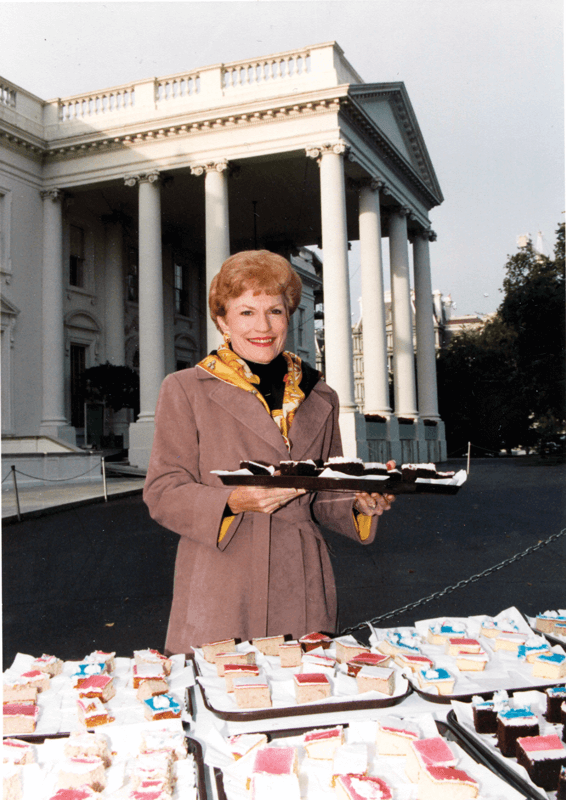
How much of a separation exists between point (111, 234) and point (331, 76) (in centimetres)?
969

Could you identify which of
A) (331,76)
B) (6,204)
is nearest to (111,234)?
(6,204)

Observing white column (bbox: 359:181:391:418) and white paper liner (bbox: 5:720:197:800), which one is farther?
white column (bbox: 359:181:391:418)

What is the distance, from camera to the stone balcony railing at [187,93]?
694 inches

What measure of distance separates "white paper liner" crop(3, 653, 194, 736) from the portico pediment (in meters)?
17.8

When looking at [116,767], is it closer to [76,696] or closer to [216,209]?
[76,696]

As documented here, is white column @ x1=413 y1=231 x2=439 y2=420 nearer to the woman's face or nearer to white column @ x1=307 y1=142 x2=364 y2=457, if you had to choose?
white column @ x1=307 y1=142 x2=364 y2=457

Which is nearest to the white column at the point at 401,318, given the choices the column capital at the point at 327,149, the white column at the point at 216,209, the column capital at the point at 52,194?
the column capital at the point at 327,149

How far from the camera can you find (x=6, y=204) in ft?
57.8

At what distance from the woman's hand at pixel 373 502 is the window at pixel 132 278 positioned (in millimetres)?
23438

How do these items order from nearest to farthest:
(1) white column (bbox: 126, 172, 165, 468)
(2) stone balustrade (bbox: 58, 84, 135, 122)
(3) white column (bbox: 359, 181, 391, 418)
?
(2) stone balustrade (bbox: 58, 84, 135, 122)
(1) white column (bbox: 126, 172, 165, 468)
(3) white column (bbox: 359, 181, 391, 418)

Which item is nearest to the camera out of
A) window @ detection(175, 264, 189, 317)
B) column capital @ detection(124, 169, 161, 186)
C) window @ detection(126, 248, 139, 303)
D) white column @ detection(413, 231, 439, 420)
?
column capital @ detection(124, 169, 161, 186)

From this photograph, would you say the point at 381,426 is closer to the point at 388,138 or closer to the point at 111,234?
the point at 388,138

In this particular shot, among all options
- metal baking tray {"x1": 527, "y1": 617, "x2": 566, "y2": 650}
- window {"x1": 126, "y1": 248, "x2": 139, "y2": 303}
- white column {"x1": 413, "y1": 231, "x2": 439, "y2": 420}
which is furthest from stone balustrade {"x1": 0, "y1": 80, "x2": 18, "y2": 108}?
white column {"x1": 413, "y1": 231, "x2": 439, "y2": 420}

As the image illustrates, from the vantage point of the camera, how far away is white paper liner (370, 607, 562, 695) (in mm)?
1646
